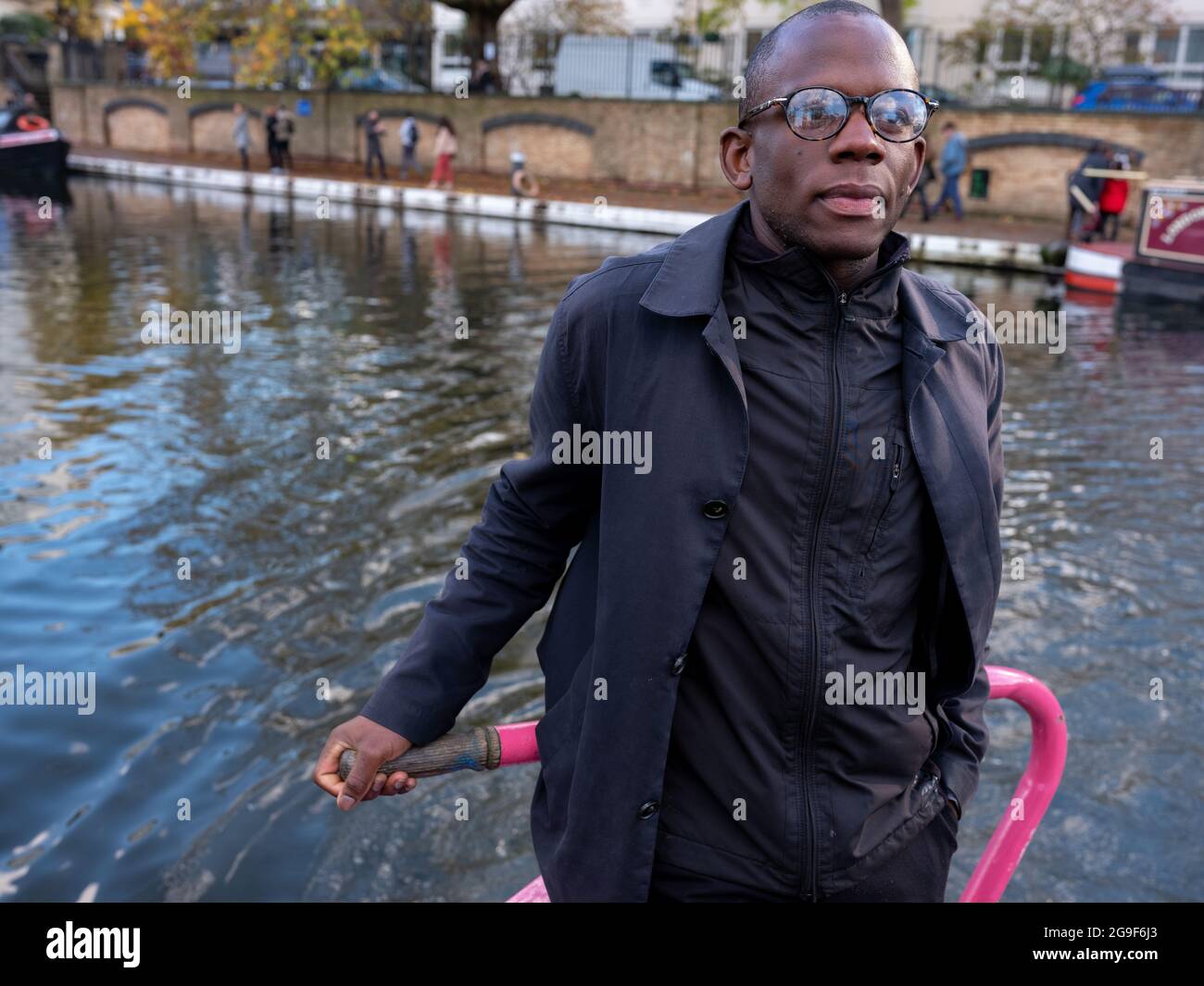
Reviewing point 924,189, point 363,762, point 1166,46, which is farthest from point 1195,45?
point 363,762

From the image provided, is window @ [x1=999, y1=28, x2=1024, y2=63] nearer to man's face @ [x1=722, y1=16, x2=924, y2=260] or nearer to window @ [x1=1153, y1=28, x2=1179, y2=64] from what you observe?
window @ [x1=1153, y1=28, x2=1179, y2=64]

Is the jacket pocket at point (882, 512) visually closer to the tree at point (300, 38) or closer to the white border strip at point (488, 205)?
the white border strip at point (488, 205)

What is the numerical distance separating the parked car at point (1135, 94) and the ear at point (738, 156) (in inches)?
1003

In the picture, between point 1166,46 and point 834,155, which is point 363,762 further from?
point 1166,46

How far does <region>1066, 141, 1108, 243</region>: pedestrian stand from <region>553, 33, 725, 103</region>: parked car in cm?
1209

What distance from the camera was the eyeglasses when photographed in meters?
2.01

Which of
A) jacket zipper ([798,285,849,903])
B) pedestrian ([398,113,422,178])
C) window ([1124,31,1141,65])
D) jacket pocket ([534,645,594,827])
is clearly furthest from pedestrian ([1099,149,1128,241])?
jacket pocket ([534,645,594,827])

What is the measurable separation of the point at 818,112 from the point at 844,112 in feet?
0.14

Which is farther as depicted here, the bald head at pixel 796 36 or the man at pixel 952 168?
the man at pixel 952 168

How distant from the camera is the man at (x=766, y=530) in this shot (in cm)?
196

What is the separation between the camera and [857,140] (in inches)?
78.8

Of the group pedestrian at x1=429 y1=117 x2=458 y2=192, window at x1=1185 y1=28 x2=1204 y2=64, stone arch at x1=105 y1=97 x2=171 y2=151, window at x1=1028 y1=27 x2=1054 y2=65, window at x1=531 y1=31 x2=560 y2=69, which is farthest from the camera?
stone arch at x1=105 y1=97 x2=171 y2=151

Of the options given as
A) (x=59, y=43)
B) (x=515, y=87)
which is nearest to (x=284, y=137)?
(x=515, y=87)

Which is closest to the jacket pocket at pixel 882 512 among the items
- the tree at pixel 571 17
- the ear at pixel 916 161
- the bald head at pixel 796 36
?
→ the ear at pixel 916 161
